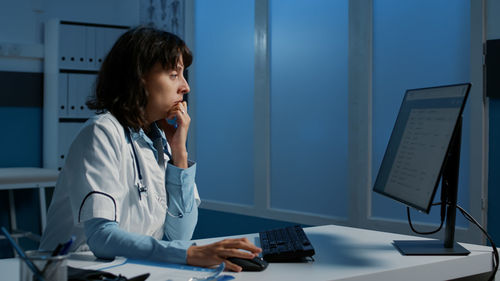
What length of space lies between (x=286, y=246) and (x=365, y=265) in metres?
0.18

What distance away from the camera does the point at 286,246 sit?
1279mm

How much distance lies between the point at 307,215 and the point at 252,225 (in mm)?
515

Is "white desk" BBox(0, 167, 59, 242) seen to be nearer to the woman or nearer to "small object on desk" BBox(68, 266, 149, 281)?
the woman

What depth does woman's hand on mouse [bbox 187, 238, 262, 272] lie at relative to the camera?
115cm

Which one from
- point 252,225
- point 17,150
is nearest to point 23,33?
point 17,150

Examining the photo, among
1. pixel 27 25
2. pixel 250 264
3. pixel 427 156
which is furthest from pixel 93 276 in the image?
pixel 27 25

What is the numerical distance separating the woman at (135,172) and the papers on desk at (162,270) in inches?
0.8

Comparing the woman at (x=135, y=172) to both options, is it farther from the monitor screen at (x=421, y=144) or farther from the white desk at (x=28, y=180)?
the white desk at (x=28, y=180)

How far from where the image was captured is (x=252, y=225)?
3.79 meters

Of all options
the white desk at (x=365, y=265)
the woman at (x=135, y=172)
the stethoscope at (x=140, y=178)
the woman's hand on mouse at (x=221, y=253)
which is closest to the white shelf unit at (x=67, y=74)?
the woman at (x=135, y=172)

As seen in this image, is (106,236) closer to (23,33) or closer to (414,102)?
(414,102)

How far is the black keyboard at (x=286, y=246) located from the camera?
123cm

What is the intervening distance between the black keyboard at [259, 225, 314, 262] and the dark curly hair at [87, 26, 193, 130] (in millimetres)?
484

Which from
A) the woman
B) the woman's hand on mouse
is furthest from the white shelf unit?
the woman's hand on mouse
